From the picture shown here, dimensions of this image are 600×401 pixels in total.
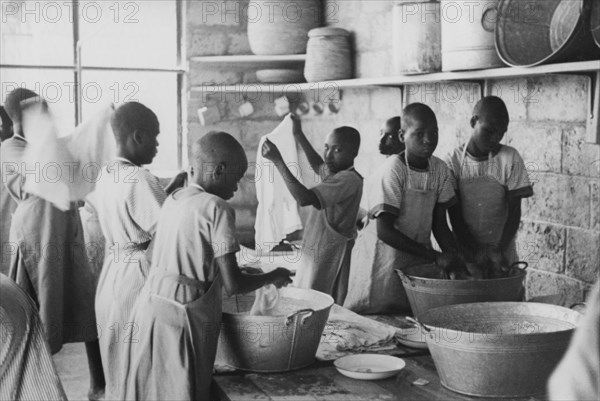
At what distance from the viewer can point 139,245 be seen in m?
3.47

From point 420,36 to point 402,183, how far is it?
1.50 m

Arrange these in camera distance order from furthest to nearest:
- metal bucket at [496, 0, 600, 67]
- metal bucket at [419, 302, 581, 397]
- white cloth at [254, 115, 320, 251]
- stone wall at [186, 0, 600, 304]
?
white cloth at [254, 115, 320, 251], stone wall at [186, 0, 600, 304], metal bucket at [496, 0, 600, 67], metal bucket at [419, 302, 581, 397]

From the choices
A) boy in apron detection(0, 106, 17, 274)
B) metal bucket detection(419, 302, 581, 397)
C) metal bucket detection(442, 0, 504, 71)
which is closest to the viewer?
metal bucket detection(419, 302, 581, 397)

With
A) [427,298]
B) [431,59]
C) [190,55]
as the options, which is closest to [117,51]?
[190,55]

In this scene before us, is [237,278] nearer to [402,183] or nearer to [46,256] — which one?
[402,183]

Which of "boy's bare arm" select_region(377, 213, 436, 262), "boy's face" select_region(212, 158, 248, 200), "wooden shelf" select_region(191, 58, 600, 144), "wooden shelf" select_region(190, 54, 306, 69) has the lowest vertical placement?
"boy's bare arm" select_region(377, 213, 436, 262)

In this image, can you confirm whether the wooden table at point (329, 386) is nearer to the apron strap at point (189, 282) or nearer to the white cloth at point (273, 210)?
the apron strap at point (189, 282)

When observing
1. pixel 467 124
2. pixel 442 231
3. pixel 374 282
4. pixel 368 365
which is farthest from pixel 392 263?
pixel 467 124

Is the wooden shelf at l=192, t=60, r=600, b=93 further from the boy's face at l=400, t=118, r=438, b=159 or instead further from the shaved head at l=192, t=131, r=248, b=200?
the shaved head at l=192, t=131, r=248, b=200

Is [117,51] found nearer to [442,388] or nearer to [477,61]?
[477,61]

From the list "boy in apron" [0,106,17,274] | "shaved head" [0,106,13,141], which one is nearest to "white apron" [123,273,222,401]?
"boy in apron" [0,106,17,274]

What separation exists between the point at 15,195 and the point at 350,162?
1703 mm

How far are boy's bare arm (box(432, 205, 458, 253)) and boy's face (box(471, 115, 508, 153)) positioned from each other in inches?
15.6

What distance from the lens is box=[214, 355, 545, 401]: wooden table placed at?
211 cm
